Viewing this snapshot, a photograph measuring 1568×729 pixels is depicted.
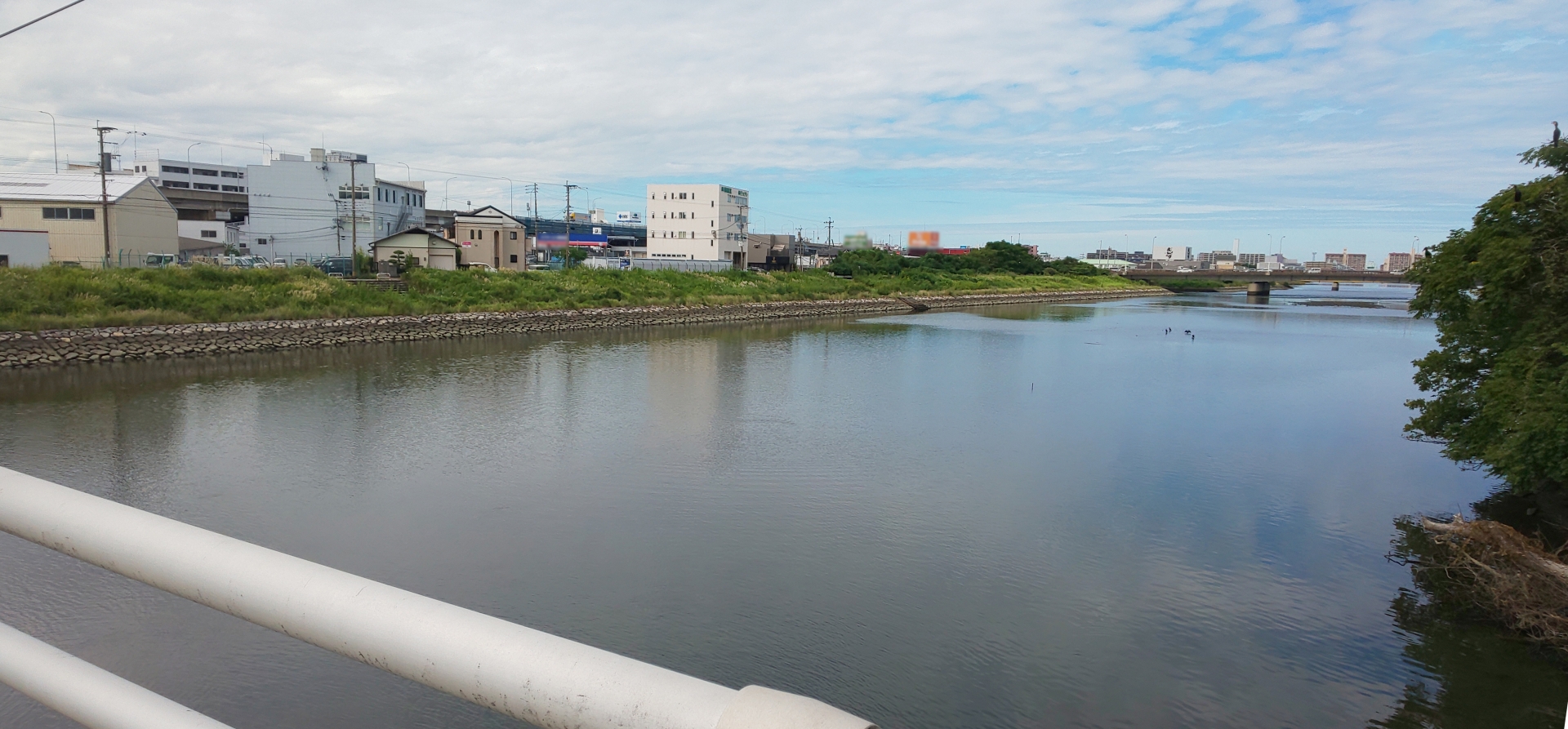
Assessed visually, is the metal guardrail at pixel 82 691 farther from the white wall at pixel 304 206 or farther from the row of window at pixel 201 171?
the row of window at pixel 201 171

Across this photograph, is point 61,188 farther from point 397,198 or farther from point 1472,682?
point 1472,682

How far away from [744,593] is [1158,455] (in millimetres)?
7106

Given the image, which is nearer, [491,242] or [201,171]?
[491,242]

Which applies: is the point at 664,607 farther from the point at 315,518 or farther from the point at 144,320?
the point at 144,320

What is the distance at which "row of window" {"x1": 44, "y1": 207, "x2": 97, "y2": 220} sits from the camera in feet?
84.0

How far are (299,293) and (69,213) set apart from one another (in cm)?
1097

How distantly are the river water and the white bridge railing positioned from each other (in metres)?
4.09

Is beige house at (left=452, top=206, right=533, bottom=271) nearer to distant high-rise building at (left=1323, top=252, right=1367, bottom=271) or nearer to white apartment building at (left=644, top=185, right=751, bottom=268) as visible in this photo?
white apartment building at (left=644, top=185, right=751, bottom=268)

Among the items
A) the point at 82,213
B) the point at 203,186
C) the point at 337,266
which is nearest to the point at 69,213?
the point at 82,213

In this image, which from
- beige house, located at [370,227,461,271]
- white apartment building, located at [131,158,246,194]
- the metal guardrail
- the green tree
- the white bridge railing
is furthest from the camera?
white apartment building, located at [131,158,246,194]

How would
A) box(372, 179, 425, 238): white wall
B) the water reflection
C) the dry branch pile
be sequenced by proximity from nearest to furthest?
the water reflection
the dry branch pile
box(372, 179, 425, 238): white wall

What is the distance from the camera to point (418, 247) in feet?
93.9

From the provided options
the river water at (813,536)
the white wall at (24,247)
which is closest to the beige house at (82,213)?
the white wall at (24,247)

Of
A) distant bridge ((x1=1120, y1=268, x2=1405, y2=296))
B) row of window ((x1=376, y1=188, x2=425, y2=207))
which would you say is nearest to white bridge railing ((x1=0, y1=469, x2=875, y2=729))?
row of window ((x1=376, y1=188, x2=425, y2=207))
